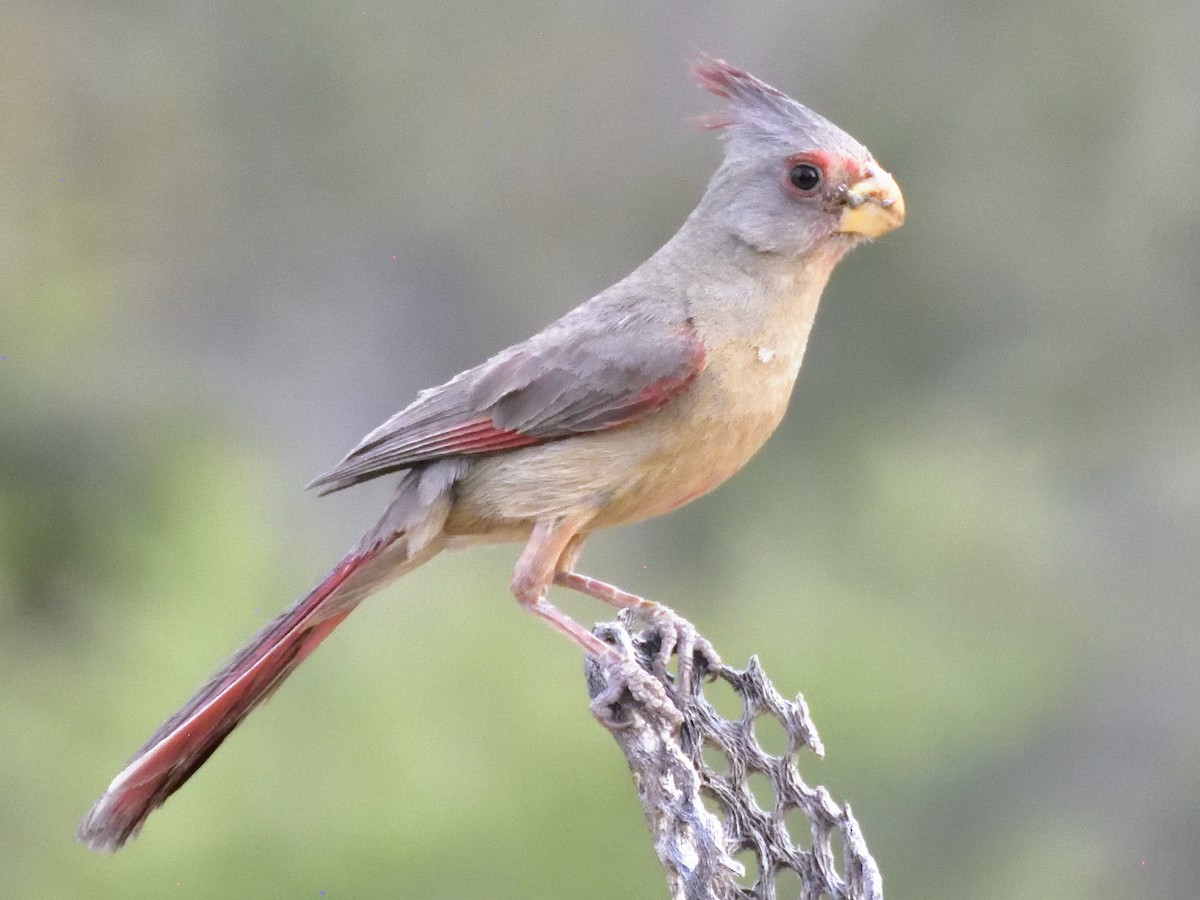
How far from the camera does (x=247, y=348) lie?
194 inches

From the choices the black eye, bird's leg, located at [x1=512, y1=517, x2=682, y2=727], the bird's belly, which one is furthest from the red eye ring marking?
bird's leg, located at [x1=512, y1=517, x2=682, y2=727]

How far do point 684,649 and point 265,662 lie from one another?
59 cm

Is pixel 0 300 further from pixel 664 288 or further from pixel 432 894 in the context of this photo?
pixel 664 288

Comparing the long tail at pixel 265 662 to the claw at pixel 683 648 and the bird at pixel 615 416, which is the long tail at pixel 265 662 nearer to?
the bird at pixel 615 416

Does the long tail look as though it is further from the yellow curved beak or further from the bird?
the yellow curved beak

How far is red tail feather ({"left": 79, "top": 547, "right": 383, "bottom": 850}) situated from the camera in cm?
212

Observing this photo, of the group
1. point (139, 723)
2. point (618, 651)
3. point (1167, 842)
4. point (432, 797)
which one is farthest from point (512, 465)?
point (1167, 842)

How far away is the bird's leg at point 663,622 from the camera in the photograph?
2107mm

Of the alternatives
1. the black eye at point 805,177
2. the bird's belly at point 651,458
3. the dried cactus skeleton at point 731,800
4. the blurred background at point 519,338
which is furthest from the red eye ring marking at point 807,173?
the blurred background at point 519,338

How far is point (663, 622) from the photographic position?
217cm

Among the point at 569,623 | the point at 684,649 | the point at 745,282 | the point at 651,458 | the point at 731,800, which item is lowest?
the point at 731,800

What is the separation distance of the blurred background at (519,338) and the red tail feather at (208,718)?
0.99 meters

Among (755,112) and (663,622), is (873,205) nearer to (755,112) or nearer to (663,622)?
(755,112)

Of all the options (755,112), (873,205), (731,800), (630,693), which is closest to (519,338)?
(755,112)
